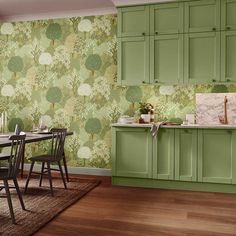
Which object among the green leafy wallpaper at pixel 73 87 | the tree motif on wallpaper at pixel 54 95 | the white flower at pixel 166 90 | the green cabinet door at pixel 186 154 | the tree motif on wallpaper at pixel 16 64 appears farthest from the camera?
the tree motif on wallpaper at pixel 16 64

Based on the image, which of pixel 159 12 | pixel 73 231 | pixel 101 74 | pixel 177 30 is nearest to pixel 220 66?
pixel 177 30

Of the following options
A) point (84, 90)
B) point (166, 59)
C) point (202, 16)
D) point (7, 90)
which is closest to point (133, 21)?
point (166, 59)

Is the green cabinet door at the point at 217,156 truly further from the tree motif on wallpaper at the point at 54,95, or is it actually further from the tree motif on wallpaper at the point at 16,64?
the tree motif on wallpaper at the point at 16,64

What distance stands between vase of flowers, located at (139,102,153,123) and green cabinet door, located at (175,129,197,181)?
575 millimetres

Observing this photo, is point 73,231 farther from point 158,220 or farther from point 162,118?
point 162,118

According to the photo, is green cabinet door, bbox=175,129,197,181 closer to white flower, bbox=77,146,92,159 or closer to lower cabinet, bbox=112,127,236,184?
lower cabinet, bbox=112,127,236,184

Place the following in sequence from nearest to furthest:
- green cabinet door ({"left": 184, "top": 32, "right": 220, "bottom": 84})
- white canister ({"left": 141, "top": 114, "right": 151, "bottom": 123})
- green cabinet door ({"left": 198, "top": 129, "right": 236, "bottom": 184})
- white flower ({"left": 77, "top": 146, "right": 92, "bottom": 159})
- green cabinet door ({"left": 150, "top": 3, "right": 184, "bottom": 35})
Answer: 1. green cabinet door ({"left": 198, "top": 129, "right": 236, "bottom": 184})
2. green cabinet door ({"left": 184, "top": 32, "right": 220, "bottom": 84})
3. green cabinet door ({"left": 150, "top": 3, "right": 184, "bottom": 35})
4. white canister ({"left": 141, "top": 114, "right": 151, "bottom": 123})
5. white flower ({"left": 77, "top": 146, "right": 92, "bottom": 159})

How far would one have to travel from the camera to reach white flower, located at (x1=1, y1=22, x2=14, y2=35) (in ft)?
18.0

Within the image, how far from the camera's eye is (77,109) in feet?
17.1

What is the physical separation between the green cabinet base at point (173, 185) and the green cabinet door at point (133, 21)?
6.60 feet

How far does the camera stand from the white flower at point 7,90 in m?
5.52

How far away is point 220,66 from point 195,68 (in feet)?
1.04

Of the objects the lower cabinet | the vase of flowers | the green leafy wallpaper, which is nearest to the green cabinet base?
the lower cabinet

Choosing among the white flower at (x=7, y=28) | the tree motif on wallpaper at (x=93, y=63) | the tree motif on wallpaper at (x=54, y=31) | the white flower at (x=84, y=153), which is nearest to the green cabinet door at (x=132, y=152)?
the white flower at (x=84, y=153)
